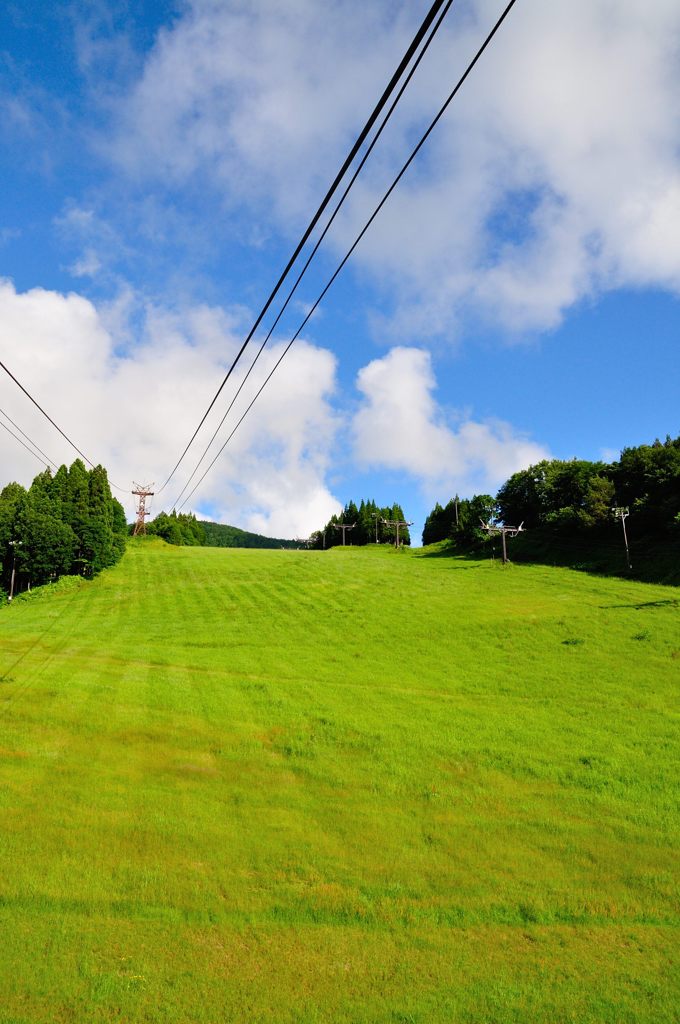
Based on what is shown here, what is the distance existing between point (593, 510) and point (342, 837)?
75285 millimetres

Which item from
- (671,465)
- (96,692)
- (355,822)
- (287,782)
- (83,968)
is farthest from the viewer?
(671,465)

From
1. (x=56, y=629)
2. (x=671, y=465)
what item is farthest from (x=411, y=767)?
(x=671, y=465)

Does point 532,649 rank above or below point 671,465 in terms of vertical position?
below

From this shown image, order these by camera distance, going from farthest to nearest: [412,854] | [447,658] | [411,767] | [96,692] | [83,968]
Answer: [447,658], [96,692], [411,767], [412,854], [83,968]

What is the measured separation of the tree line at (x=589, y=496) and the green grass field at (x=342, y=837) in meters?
45.7

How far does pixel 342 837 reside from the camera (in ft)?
42.6

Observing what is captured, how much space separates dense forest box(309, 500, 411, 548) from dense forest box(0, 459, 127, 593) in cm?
7415

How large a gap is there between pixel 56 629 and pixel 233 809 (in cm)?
3470

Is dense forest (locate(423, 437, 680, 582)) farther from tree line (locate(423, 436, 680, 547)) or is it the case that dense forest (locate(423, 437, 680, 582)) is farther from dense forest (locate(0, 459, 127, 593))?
dense forest (locate(0, 459, 127, 593))

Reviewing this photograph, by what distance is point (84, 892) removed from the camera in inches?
402

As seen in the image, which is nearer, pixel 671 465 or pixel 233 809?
pixel 233 809

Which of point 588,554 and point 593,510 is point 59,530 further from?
point 593,510

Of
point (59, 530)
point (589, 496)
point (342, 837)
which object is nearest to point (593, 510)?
point (589, 496)

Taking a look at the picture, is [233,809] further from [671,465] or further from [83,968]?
[671,465]
